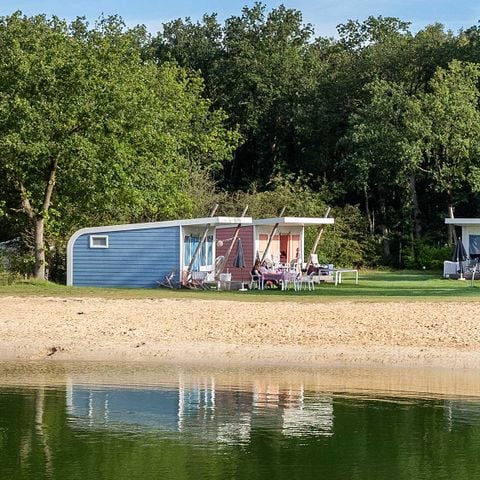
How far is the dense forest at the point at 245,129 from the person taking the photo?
31.6 m

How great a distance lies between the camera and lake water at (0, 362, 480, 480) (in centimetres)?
1114

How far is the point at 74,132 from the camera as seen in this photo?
3173cm

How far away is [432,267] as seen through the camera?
45312 millimetres

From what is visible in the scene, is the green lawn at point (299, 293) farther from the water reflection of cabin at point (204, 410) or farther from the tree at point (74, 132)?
the water reflection of cabin at point (204, 410)

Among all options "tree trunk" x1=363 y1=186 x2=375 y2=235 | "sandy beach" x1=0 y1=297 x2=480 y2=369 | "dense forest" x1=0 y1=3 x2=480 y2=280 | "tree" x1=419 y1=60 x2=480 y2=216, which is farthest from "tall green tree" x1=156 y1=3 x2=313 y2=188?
"sandy beach" x1=0 y1=297 x2=480 y2=369

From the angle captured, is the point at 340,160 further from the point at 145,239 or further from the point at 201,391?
the point at 201,391

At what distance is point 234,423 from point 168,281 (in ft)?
55.0

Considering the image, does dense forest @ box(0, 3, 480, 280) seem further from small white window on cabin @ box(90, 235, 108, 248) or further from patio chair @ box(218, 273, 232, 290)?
patio chair @ box(218, 273, 232, 290)

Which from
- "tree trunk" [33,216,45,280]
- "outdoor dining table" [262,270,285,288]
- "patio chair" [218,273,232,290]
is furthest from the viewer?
"tree trunk" [33,216,45,280]

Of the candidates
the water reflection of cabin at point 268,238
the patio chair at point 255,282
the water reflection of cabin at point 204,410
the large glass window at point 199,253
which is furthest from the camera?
the water reflection of cabin at point 268,238

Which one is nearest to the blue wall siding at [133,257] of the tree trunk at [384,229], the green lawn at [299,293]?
the green lawn at [299,293]

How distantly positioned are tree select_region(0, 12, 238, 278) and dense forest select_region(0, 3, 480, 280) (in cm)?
6

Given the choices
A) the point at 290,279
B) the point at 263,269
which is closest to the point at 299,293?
the point at 290,279

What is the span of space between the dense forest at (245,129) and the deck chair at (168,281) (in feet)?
11.8
